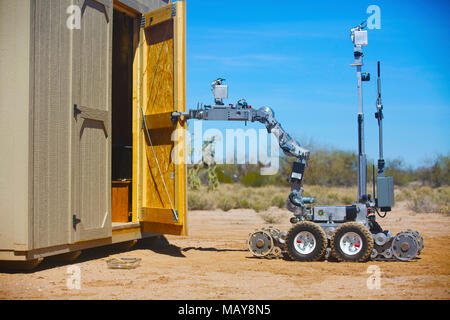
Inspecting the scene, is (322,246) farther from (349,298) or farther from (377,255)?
(349,298)

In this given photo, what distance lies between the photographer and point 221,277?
8.15m

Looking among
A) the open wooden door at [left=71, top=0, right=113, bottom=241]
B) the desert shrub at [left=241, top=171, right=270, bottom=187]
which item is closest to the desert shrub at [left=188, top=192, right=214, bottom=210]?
the open wooden door at [left=71, top=0, right=113, bottom=241]

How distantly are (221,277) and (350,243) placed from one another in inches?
108

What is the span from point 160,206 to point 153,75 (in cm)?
288

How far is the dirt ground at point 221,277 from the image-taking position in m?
6.88

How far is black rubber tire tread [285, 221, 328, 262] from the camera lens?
9312mm

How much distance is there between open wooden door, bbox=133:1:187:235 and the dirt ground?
1008mm

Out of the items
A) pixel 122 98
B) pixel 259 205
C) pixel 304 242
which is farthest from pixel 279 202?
pixel 304 242

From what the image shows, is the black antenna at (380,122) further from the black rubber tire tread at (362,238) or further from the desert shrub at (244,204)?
the desert shrub at (244,204)

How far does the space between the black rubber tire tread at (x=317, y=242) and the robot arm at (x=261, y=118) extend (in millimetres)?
683

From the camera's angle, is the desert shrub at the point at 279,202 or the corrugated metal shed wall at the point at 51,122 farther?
the desert shrub at the point at 279,202

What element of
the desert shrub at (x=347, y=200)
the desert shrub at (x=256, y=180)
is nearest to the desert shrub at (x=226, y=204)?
the desert shrub at (x=347, y=200)

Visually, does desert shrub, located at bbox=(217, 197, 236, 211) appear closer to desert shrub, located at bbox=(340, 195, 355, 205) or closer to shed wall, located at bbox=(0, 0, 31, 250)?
desert shrub, located at bbox=(340, 195, 355, 205)

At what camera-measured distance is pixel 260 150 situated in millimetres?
38312
